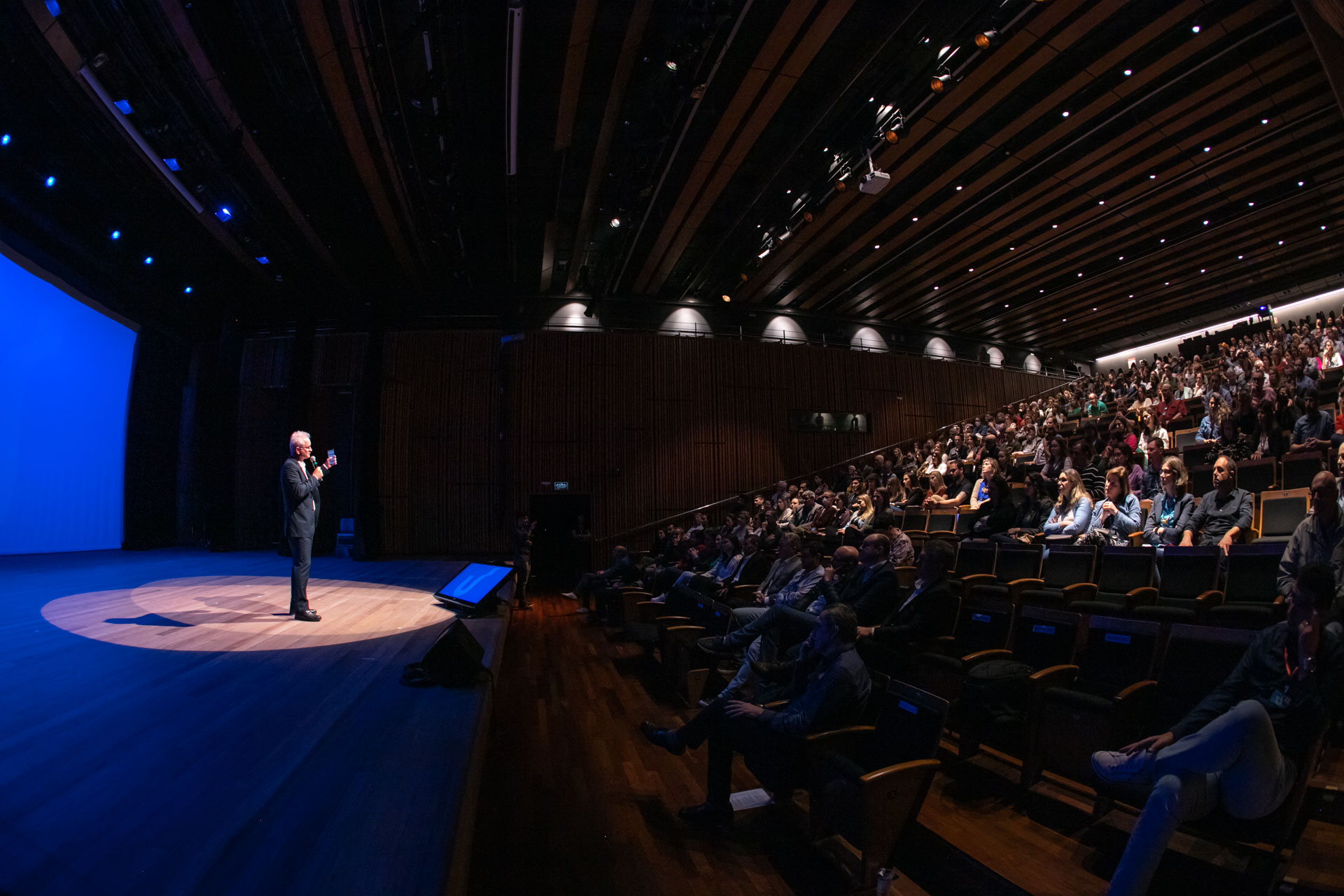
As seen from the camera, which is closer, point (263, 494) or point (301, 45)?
point (301, 45)

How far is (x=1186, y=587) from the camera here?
3.24 meters

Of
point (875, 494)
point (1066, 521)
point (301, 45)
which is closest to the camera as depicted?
point (1066, 521)

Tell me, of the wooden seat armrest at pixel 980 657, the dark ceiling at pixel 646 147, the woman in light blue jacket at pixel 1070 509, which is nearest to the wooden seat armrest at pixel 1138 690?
the wooden seat armrest at pixel 980 657

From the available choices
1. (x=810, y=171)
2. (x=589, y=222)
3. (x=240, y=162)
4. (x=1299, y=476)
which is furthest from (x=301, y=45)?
(x=1299, y=476)

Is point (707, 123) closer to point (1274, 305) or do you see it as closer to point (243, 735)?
point (243, 735)

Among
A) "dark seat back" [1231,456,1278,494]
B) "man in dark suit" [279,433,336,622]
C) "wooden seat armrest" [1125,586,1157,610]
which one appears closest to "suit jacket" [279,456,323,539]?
"man in dark suit" [279,433,336,622]

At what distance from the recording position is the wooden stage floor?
1316 millimetres

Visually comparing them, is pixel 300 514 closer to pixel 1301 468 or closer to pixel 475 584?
pixel 475 584

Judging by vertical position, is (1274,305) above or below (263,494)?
above

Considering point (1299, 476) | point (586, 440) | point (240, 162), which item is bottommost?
point (1299, 476)

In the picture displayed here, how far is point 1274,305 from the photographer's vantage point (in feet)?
40.3

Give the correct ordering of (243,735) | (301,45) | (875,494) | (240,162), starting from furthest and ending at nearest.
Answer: (875,494) < (240,162) < (301,45) < (243,735)

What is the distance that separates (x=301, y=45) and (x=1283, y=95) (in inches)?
369

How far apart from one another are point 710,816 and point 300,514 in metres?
2.98
